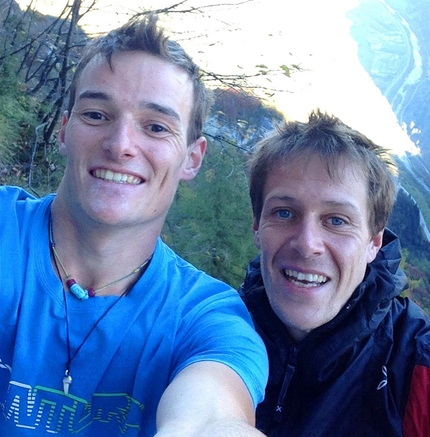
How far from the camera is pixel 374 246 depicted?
2330mm

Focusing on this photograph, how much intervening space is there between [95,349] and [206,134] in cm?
328

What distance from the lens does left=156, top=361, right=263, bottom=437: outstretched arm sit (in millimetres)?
1171

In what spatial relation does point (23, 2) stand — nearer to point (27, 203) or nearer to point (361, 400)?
point (27, 203)

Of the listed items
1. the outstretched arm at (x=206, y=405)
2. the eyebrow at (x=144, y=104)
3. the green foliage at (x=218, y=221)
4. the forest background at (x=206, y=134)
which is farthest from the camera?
the green foliage at (x=218, y=221)

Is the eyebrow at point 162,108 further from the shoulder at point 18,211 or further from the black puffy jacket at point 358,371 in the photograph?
the black puffy jacket at point 358,371

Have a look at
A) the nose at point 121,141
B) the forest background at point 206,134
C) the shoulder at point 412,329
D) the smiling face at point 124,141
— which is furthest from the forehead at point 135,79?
the forest background at point 206,134

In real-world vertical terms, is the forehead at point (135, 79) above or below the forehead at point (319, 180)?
above

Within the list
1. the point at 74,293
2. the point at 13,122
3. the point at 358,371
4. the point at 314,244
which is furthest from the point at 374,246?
the point at 13,122

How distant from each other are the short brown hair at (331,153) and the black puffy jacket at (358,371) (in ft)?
1.12

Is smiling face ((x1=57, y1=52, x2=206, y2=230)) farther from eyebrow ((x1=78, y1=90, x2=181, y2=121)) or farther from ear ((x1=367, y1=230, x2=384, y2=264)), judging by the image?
ear ((x1=367, y1=230, x2=384, y2=264))

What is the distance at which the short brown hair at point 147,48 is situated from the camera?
1892mm

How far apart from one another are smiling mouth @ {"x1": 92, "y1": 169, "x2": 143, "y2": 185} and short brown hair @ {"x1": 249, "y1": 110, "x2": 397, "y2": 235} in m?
0.83

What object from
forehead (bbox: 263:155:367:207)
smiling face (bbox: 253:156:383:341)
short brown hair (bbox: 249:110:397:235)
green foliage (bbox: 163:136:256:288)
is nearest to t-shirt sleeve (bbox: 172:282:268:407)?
smiling face (bbox: 253:156:383:341)

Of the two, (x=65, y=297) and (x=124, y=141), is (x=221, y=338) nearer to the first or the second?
(x=65, y=297)
